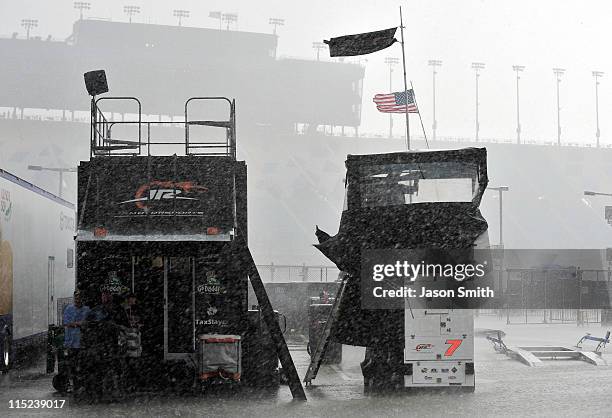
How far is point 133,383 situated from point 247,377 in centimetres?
199

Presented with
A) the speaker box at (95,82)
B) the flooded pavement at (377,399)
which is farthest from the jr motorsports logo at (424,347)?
the speaker box at (95,82)

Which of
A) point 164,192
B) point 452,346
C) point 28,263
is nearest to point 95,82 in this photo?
point 164,192

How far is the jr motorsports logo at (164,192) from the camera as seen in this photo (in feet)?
49.6

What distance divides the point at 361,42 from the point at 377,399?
30.1 ft

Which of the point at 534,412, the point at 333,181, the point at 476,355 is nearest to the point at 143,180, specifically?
the point at 534,412

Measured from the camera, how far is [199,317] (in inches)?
613

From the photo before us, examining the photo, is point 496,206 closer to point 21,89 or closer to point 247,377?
point 21,89

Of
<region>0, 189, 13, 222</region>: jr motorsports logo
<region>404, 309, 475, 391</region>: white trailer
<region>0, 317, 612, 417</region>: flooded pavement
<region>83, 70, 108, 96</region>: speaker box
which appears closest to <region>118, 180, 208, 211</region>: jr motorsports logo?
<region>0, 317, 612, 417</region>: flooded pavement

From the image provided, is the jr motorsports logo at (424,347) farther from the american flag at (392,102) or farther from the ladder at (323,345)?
the american flag at (392,102)

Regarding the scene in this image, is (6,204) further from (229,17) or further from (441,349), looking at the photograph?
(229,17)

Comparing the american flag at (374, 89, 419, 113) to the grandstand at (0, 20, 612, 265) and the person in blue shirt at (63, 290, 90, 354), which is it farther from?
the grandstand at (0, 20, 612, 265)

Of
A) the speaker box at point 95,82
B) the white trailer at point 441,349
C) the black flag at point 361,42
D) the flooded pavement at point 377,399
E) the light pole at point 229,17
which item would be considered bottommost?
the flooded pavement at point 377,399

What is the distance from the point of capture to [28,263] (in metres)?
19.4

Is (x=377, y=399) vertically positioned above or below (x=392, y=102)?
below
